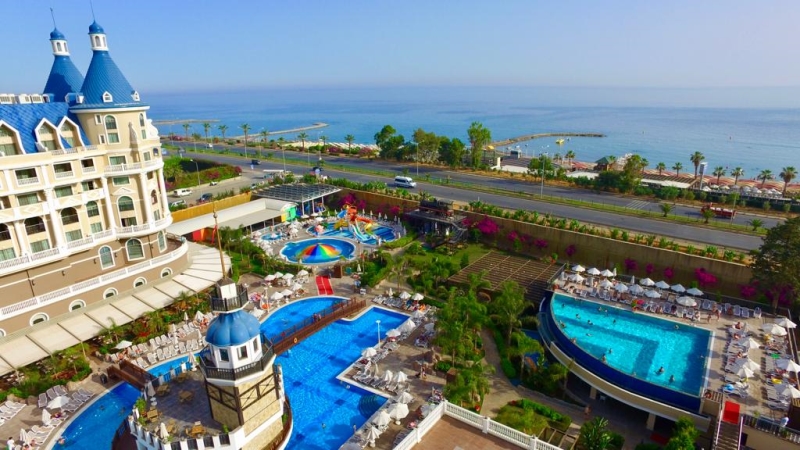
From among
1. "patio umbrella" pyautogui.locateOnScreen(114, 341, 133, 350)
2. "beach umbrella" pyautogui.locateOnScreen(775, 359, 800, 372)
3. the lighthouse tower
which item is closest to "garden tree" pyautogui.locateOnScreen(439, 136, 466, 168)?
"beach umbrella" pyautogui.locateOnScreen(775, 359, 800, 372)

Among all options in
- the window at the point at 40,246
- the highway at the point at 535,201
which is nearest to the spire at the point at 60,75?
the window at the point at 40,246

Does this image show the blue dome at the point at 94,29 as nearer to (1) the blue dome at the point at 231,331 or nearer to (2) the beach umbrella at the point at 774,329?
(1) the blue dome at the point at 231,331

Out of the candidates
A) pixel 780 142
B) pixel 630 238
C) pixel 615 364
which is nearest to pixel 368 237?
pixel 630 238

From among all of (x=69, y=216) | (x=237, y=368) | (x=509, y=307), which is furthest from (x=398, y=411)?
(x=69, y=216)

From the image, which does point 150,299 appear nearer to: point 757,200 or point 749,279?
point 749,279

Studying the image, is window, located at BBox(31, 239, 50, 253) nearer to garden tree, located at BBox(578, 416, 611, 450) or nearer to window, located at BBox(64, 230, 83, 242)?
window, located at BBox(64, 230, 83, 242)
